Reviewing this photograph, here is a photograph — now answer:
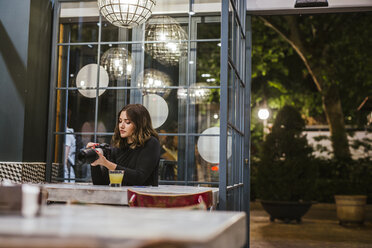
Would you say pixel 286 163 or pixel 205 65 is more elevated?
pixel 205 65

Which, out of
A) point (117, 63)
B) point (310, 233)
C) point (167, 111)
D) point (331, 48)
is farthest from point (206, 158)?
point (331, 48)

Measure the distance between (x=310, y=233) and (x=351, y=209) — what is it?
67.3 inches

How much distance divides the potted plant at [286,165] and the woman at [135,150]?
237 inches

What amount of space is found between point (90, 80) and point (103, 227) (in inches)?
139

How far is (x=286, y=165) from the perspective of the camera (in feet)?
30.7

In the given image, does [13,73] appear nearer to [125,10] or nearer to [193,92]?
[125,10]

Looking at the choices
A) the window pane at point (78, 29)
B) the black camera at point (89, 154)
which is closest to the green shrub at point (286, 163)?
the window pane at point (78, 29)

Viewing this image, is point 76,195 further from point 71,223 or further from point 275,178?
point 275,178

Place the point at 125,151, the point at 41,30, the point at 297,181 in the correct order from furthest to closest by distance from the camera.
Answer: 1. the point at 297,181
2. the point at 41,30
3. the point at 125,151

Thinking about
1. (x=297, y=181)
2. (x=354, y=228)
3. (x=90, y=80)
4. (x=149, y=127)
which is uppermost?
(x=90, y=80)

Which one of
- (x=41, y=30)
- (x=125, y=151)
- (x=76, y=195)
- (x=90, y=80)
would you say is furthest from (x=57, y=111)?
(x=76, y=195)

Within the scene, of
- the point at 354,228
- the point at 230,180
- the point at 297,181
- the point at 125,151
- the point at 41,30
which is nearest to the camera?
the point at 125,151

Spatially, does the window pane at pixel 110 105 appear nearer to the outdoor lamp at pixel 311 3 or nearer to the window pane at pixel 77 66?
the window pane at pixel 77 66

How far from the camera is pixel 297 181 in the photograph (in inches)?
365
